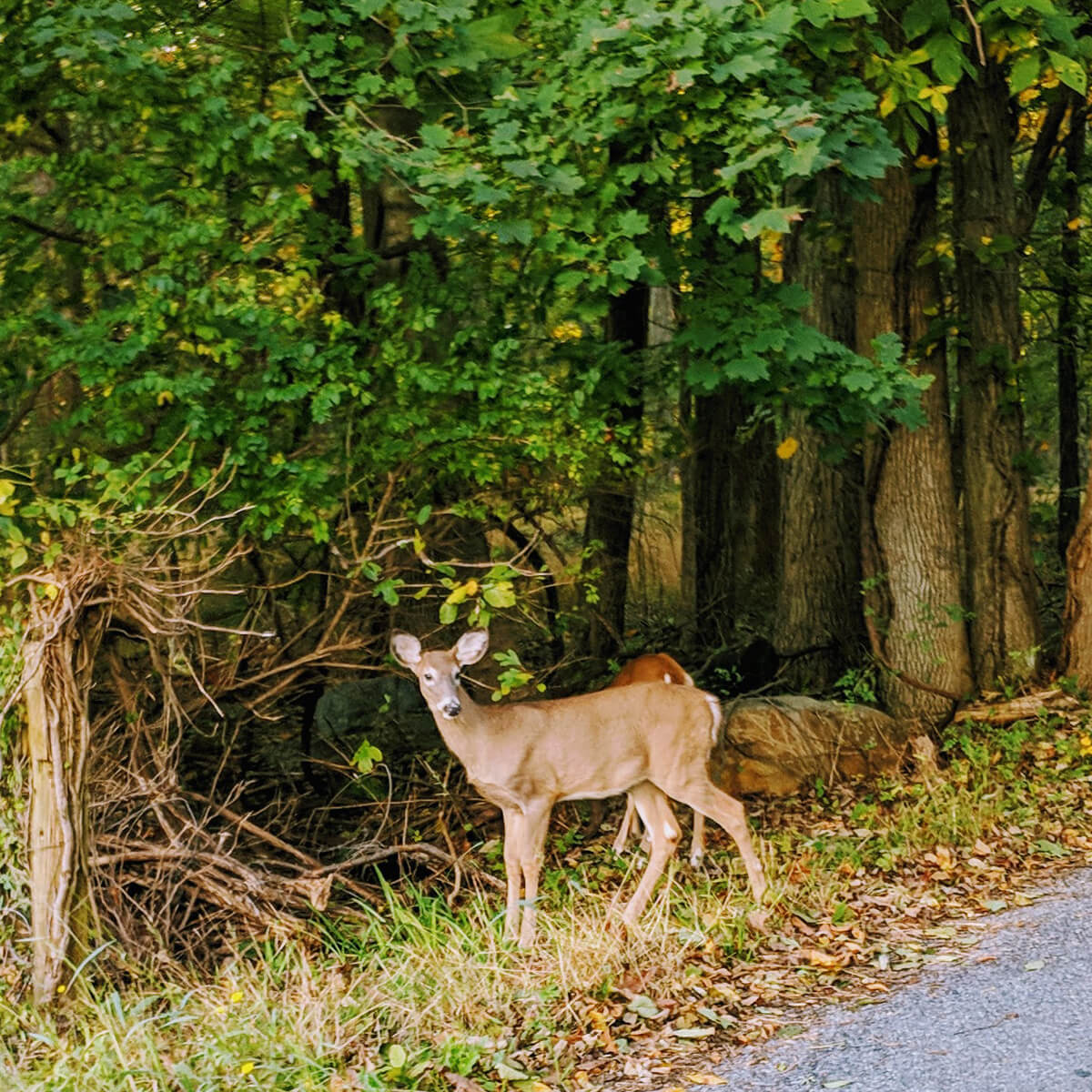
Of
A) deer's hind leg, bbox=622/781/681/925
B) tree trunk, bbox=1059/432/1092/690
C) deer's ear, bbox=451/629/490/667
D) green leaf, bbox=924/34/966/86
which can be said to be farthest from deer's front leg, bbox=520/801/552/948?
tree trunk, bbox=1059/432/1092/690

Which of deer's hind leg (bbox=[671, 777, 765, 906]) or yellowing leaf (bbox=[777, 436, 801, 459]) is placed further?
yellowing leaf (bbox=[777, 436, 801, 459])

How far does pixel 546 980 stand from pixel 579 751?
5.54 feet

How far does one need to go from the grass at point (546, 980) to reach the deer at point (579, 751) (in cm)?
38

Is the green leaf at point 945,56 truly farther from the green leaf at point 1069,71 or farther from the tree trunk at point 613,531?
the tree trunk at point 613,531

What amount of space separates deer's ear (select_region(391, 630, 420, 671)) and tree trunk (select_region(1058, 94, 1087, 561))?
7.99 meters

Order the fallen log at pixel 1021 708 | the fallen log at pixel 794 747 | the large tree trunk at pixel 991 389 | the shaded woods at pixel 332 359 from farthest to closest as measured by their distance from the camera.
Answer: the large tree trunk at pixel 991 389 < the fallen log at pixel 1021 708 < the fallen log at pixel 794 747 < the shaded woods at pixel 332 359

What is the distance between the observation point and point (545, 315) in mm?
8211

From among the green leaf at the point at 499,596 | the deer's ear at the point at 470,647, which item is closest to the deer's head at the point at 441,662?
the deer's ear at the point at 470,647

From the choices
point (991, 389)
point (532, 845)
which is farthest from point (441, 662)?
point (991, 389)

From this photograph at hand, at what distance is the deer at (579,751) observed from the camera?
7.78 metres

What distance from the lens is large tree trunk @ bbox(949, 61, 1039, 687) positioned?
11.3 metres

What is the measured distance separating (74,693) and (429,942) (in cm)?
190

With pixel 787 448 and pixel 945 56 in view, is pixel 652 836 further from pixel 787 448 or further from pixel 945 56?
pixel 945 56

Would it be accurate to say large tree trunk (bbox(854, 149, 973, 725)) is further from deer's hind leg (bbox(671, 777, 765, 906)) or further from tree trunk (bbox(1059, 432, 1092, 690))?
deer's hind leg (bbox(671, 777, 765, 906))
